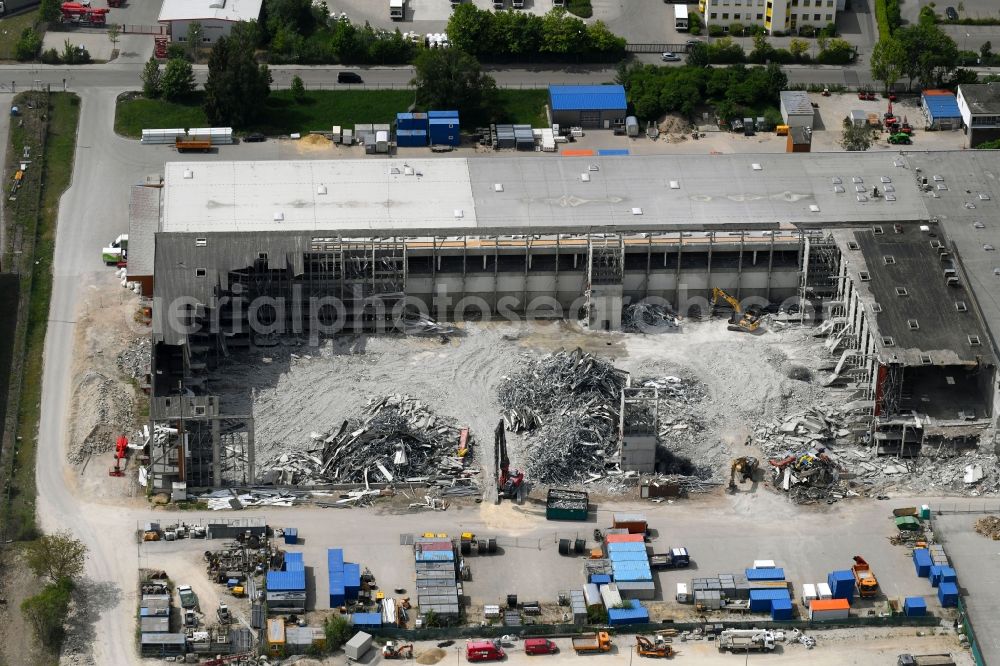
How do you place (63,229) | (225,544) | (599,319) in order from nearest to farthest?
1. (225,544)
2. (599,319)
3. (63,229)

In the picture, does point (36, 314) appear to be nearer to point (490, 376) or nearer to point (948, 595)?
point (490, 376)

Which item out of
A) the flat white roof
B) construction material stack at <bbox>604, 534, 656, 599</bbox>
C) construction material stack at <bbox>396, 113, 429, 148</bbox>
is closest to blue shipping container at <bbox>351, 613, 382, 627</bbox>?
construction material stack at <bbox>604, 534, 656, 599</bbox>

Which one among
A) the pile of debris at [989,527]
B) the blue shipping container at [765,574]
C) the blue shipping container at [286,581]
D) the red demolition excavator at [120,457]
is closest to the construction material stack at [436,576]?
the blue shipping container at [286,581]

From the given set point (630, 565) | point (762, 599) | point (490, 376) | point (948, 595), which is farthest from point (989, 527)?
point (490, 376)

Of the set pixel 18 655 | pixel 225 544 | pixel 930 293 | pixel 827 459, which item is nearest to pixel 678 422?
pixel 827 459

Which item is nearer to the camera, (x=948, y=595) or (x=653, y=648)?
(x=653, y=648)

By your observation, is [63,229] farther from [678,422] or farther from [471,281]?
[678,422]
